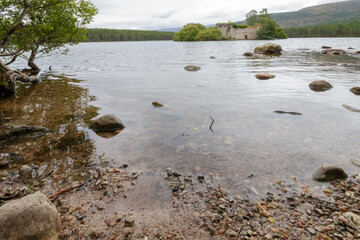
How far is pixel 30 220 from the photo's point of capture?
10.2 feet

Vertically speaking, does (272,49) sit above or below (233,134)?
above

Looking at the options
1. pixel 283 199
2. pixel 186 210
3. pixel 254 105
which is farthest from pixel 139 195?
pixel 254 105

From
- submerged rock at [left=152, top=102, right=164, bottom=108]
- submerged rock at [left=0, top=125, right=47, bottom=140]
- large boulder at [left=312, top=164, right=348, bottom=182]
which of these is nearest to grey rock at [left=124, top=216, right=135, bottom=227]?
large boulder at [left=312, top=164, right=348, bottom=182]

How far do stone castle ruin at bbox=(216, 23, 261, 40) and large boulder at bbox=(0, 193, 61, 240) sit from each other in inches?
6027

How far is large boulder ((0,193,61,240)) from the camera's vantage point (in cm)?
299

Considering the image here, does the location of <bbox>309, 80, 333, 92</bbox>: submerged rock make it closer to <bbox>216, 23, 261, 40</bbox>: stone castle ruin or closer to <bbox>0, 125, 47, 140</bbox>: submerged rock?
<bbox>0, 125, 47, 140</bbox>: submerged rock

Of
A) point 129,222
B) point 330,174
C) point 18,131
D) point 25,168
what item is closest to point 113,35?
point 18,131

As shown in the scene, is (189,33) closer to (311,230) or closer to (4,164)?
(4,164)

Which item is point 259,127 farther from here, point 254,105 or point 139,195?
point 139,195

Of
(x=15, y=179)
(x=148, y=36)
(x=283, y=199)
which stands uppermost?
(x=148, y=36)

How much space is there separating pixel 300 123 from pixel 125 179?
7181 mm

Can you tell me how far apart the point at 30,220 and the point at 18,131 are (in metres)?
5.56

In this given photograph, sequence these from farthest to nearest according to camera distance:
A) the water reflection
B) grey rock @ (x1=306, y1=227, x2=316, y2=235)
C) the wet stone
→ the water reflection → the wet stone → grey rock @ (x1=306, y1=227, x2=316, y2=235)

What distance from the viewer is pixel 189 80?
59.6ft
